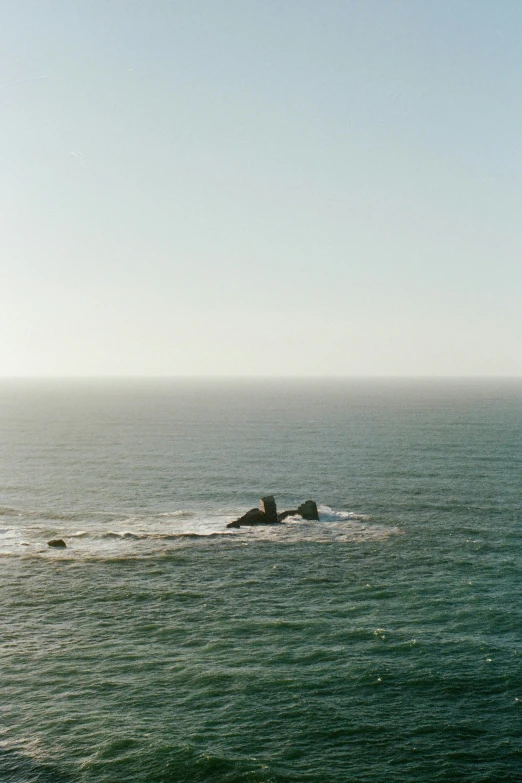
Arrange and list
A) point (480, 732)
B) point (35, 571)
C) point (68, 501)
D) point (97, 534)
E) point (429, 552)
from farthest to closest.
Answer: point (68, 501), point (97, 534), point (429, 552), point (35, 571), point (480, 732)

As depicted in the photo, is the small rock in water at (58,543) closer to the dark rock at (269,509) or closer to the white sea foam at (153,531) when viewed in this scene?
the white sea foam at (153,531)

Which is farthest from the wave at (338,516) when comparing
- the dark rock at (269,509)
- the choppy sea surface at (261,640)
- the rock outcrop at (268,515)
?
the dark rock at (269,509)

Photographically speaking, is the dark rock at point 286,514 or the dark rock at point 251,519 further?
the dark rock at point 286,514

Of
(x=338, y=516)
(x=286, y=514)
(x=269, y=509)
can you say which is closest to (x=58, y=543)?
(x=269, y=509)

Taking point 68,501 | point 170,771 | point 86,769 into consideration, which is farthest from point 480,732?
point 68,501

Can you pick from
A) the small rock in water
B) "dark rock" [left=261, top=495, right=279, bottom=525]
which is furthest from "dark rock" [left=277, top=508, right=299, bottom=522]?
the small rock in water

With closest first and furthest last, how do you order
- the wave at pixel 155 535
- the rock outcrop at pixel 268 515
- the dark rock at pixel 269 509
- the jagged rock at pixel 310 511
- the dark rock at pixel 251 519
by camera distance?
1. the wave at pixel 155 535
2. the dark rock at pixel 251 519
3. the rock outcrop at pixel 268 515
4. the dark rock at pixel 269 509
5. the jagged rock at pixel 310 511

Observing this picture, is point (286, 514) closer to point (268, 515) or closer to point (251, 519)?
point (268, 515)

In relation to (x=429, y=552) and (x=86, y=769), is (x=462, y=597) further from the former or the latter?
(x=86, y=769)

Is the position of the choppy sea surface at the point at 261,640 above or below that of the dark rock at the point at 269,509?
below
